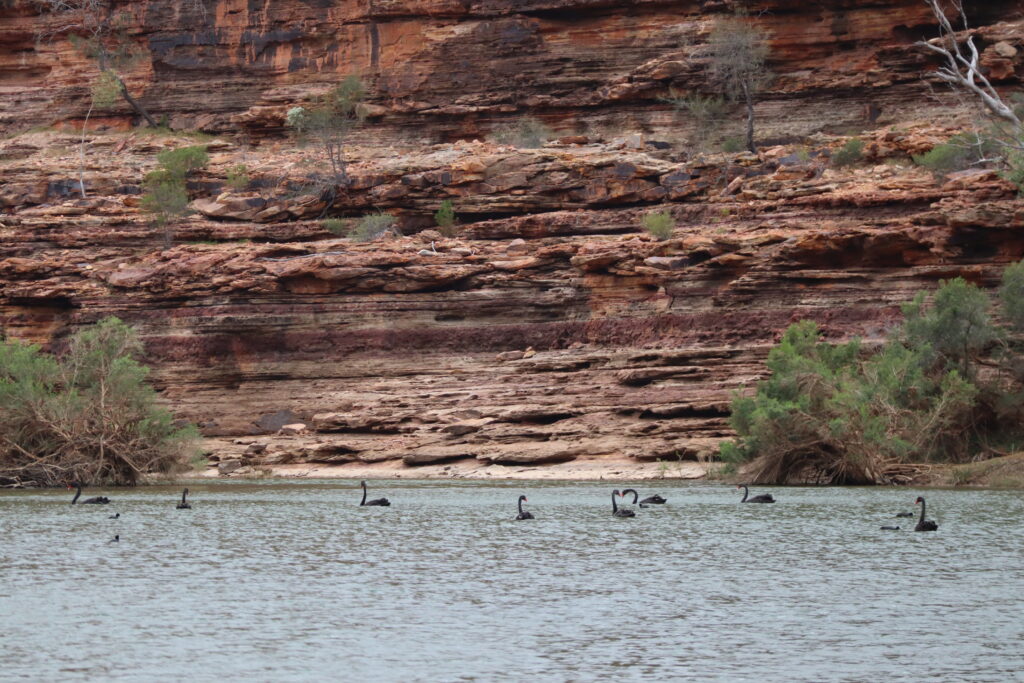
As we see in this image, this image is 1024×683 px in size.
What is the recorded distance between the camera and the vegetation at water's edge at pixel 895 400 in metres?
40.8

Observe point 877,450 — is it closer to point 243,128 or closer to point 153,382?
point 153,382

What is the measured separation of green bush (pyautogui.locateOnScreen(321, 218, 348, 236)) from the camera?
67.4m

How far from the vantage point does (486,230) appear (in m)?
65.9

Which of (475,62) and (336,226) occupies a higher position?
(475,62)

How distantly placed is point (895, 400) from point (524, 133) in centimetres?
3587

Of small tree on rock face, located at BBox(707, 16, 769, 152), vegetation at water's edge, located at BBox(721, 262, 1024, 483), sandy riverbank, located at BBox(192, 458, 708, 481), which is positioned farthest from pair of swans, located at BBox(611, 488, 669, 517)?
small tree on rock face, located at BBox(707, 16, 769, 152)

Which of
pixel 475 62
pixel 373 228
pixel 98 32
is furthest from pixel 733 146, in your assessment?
pixel 98 32

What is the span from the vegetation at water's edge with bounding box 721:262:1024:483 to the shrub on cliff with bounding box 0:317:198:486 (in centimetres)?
1672

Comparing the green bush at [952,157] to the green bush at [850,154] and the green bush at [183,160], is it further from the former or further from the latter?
the green bush at [183,160]

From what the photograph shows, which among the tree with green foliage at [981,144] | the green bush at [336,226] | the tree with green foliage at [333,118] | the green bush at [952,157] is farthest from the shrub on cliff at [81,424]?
the green bush at [952,157]

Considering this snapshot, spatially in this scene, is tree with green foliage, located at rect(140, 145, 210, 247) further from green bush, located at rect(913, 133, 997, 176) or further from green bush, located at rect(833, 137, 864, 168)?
green bush, located at rect(913, 133, 997, 176)

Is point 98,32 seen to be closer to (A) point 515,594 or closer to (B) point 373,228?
(B) point 373,228

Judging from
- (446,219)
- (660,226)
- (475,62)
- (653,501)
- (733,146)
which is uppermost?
(475,62)

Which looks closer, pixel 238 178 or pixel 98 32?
pixel 238 178
